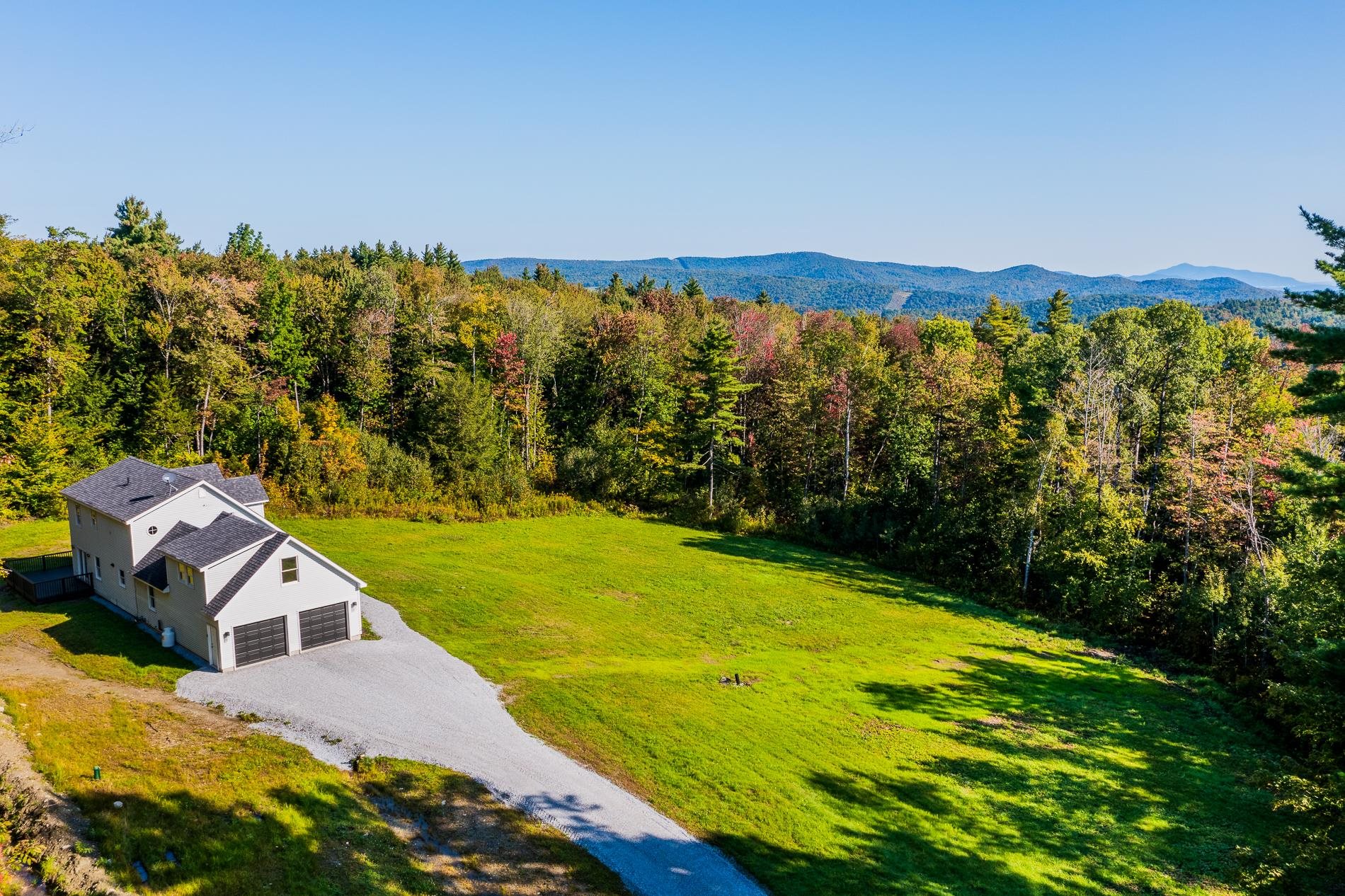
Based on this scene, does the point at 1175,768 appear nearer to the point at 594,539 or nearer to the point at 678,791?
the point at 678,791

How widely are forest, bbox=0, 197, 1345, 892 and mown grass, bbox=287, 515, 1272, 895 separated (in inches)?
192

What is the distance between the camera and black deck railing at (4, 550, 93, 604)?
31.3 metres

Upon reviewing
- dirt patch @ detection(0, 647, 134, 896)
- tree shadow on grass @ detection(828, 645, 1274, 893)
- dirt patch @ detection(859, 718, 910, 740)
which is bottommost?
tree shadow on grass @ detection(828, 645, 1274, 893)

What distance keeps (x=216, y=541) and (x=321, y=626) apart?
4827mm

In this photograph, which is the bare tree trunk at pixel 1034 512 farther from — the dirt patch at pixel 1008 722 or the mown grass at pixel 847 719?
the dirt patch at pixel 1008 722

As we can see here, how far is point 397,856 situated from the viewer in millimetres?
16422

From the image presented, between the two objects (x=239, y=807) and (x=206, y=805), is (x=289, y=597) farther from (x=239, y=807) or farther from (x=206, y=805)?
(x=239, y=807)

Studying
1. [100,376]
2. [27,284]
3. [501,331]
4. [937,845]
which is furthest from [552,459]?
[937,845]

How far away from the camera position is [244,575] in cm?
2597

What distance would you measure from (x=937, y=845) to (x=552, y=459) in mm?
41534

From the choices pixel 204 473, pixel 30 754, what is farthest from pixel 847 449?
pixel 30 754

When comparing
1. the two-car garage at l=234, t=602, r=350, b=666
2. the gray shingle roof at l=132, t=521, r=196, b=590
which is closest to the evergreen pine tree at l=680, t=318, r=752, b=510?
the two-car garage at l=234, t=602, r=350, b=666

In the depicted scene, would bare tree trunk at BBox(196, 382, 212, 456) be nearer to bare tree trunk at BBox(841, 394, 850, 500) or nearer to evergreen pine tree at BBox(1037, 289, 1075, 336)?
bare tree trunk at BBox(841, 394, 850, 500)

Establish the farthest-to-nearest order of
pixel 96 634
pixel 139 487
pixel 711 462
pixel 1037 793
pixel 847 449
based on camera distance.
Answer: pixel 711 462 < pixel 847 449 < pixel 139 487 < pixel 96 634 < pixel 1037 793
